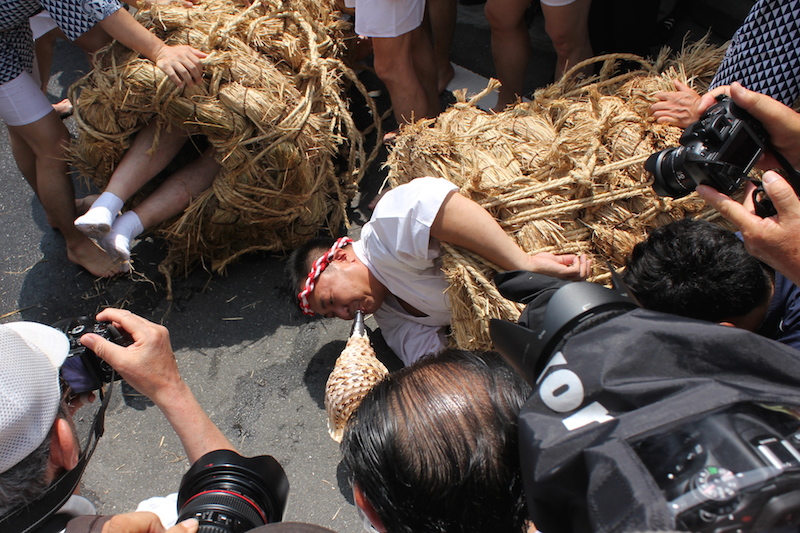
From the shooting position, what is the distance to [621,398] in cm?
71

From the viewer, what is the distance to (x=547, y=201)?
170cm

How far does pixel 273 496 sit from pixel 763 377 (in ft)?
3.06

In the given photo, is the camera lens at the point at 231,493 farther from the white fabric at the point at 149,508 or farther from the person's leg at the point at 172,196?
the person's leg at the point at 172,196

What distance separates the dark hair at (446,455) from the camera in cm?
94

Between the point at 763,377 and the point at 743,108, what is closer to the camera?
the point at 763,377

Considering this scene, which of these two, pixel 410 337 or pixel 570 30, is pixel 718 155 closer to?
pixel 410 337

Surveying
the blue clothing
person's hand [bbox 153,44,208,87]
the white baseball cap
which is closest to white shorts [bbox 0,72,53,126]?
person's hand [bbox 153,44,208,87]

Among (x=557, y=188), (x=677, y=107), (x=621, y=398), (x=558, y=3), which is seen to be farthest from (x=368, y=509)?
(x=558, y=3)

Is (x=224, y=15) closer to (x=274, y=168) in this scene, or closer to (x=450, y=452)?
(x=274, y=168)

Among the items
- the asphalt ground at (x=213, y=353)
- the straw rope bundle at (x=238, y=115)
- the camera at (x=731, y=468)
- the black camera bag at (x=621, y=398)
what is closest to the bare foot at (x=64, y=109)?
the asphalt ground at (x=213, y=353)

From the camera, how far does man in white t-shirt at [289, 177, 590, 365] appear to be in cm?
164

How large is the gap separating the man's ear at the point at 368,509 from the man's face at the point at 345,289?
1022 mm

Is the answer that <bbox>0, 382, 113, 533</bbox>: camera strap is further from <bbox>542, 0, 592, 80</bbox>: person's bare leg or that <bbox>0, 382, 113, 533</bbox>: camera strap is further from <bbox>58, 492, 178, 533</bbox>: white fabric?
<bbox>542, 0, 592, 80</bbox>: person's bare leg

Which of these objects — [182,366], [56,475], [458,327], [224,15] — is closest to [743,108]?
[458,327]
